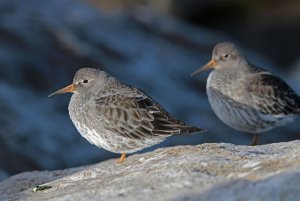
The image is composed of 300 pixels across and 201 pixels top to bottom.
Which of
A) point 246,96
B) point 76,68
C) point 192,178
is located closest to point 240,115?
point 246,96

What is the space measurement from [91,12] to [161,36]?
3067 millimetres

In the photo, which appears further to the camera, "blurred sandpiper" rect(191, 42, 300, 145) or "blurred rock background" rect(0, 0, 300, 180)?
"blurred rock background" rect(0, 0, 300, 180)

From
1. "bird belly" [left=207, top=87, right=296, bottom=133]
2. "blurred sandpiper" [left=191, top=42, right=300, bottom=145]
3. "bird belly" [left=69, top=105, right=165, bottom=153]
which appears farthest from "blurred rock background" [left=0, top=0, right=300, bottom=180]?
"blurred sandpiper" [left=191, top=42, right=300, bottom=145]

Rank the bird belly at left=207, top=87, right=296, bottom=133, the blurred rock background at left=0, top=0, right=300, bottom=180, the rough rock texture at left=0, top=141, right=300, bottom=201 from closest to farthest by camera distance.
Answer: the rough rock texture at left=0, top=141, right=300, bottom=201 → the bird belly at left=207, top=87, right=296, bottom=133 → the blurred rock background at left=0, top=0, right=300, bottom=180

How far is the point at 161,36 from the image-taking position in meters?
32.5

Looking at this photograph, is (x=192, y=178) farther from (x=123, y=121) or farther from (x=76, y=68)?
(x=76, y=68)

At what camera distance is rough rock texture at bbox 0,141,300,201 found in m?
8.44

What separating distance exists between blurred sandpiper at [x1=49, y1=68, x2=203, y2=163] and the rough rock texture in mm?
531

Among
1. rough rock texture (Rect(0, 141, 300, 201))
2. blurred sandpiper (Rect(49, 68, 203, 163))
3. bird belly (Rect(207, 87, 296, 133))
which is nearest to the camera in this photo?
rough rock texture (Rect(0, 141, 300, 201))

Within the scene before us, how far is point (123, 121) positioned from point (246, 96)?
393 cm

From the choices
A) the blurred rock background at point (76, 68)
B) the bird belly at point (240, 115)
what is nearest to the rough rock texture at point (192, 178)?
the bird belly at point (240, 115)

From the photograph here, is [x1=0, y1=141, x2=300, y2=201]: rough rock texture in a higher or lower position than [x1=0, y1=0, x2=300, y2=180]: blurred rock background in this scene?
lower

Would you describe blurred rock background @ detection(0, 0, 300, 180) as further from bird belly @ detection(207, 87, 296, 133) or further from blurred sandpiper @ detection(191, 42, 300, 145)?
blurred sandpiper @ detection(191, 42, 300, 145)

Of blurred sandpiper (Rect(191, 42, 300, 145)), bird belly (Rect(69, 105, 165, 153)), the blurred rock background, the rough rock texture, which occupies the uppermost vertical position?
the blurred rock background
